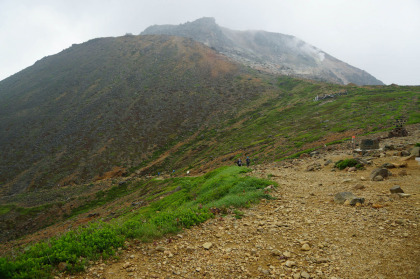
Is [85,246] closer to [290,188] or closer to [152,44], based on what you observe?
[290,188]

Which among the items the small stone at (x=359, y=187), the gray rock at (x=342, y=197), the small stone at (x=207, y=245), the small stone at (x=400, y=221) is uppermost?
the small stone at (x=207, y=245)

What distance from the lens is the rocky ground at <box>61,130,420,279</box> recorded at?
6.04 metres

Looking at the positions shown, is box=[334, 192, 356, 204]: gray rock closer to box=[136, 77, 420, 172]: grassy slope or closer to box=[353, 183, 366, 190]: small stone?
box=[353, 183, 366, 190]: small stone

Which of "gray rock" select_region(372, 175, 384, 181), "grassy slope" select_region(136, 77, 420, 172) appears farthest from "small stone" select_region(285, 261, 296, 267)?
"grassy slope" select_region(136, 77, 420, 172)

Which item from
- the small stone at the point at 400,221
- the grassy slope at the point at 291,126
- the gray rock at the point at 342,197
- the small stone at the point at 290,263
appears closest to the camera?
the small stone at the point at 290,263

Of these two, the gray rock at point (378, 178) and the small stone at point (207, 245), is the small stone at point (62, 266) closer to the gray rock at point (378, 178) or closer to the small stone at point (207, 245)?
the small stone at point (207, 245)

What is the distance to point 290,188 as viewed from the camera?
14242mm

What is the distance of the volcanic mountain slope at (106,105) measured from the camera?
61094mm

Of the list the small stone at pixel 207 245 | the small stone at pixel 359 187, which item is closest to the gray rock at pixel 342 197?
the small stone at pixel 359 187

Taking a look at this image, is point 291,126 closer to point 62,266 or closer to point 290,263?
point 290,263

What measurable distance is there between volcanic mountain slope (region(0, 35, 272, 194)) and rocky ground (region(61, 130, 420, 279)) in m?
53.6

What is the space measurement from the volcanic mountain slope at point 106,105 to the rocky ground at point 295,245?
53566 millimetres

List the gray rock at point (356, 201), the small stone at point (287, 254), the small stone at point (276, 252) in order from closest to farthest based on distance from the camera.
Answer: the small stone at point (287, 254) → the small stone at point (276, 252) → the gray rock at point (356, 201)

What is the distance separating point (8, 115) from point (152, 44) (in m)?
77.7
